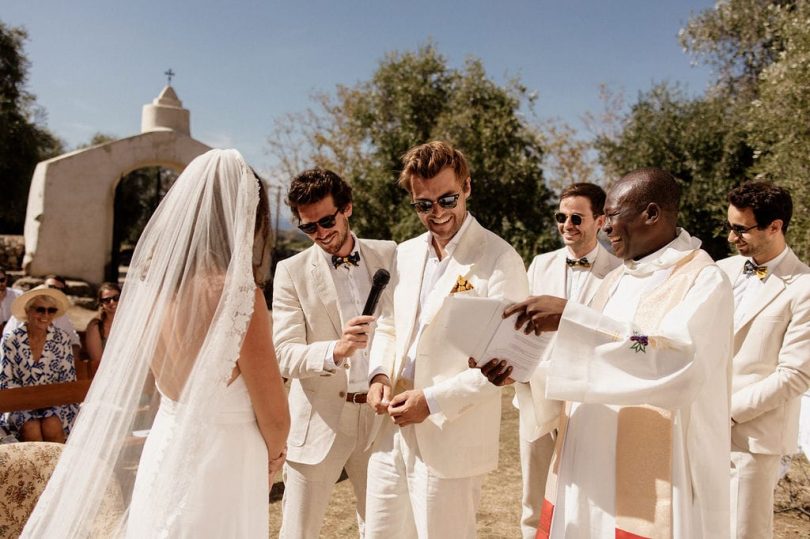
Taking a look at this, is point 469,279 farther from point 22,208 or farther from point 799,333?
point 22,208

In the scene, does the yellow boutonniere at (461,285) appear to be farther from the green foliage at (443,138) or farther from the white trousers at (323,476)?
the green foliage at (443,138)

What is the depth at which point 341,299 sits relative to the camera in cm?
369

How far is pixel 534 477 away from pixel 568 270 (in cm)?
146

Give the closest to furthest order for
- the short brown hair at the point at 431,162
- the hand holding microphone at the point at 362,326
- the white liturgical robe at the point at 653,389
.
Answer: the white liturgical robe at the point at 653,389 < the hand holding microphone at the point at 362,326 < the short brown hair at the point at 431,162

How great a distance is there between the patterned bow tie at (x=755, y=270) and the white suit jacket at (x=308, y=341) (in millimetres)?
2128

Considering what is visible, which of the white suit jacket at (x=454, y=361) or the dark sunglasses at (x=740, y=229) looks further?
the dark sunglasses at (x=740, y=229)

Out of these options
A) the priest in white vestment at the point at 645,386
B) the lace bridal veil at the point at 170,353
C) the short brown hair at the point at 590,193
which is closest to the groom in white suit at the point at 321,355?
the lace bridal veil at the point at 170,353

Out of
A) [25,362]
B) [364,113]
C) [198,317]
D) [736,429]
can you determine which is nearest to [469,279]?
[198,317]

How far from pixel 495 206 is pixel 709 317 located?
1326 cm

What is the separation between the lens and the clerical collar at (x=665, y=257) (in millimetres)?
2432

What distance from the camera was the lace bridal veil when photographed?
92.2 inches

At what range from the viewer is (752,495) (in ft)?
11.4

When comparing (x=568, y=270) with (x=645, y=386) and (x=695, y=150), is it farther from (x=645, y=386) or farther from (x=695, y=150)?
(x=695, y=150)

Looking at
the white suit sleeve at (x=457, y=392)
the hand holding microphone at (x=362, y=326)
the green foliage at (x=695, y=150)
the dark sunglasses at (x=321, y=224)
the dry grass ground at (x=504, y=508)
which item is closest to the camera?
the white suit sleeve at (x=457, y=392)
